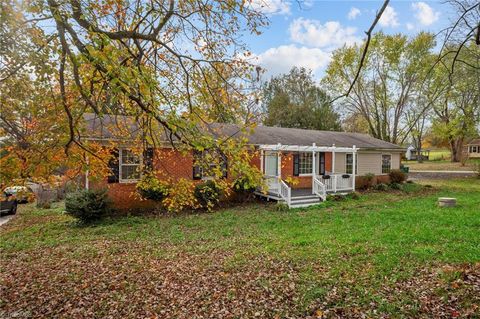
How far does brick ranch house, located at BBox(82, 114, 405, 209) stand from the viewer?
1127cm

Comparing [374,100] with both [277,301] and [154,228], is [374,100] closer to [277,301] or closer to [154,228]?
[154,228]

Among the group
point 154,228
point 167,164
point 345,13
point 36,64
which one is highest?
point 345,13

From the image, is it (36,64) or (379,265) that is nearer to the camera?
(36,64)

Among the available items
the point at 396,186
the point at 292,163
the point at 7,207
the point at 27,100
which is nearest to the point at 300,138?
the point at 292,163

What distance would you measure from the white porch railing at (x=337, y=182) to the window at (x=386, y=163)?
547cm

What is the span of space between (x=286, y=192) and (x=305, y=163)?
4.15 m

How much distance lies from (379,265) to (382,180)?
15798mm

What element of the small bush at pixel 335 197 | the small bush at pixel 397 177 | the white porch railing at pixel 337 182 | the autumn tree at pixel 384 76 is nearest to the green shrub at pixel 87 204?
the small bush at pixel 335 197

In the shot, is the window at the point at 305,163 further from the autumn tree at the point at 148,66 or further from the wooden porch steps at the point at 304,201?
the autumn tree at the point at 148,66

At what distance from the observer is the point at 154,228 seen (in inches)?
377

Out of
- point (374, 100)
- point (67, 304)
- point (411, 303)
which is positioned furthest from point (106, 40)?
point (374, 100)

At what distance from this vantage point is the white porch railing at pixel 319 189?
1382 centimetres

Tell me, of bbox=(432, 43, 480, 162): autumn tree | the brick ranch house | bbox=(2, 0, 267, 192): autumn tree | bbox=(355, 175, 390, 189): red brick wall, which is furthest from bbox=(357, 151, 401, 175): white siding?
bbox=(2, 0, 267, 192): autumn tree

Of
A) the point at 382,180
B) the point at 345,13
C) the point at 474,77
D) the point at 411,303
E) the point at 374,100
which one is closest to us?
the point at 411,303
